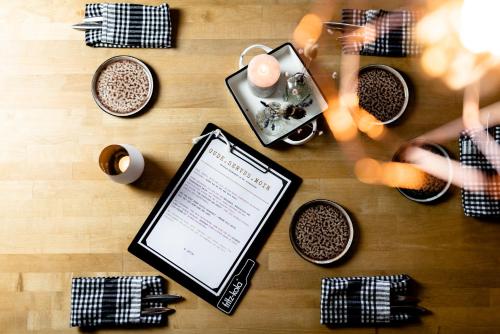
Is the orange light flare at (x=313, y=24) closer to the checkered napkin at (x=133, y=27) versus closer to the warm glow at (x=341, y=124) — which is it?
the warm glow at (x=341, y=124)

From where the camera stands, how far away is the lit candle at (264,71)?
1.48 meters

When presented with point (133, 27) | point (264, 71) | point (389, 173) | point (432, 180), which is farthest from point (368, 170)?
point (133, 27)

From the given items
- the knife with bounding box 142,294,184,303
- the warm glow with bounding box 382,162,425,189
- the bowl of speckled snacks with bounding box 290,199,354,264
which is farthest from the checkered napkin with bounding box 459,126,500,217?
the knife with bounding box 142,294,184,303

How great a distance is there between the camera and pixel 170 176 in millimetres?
1590

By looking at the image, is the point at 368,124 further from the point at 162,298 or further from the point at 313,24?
the point at 162,298

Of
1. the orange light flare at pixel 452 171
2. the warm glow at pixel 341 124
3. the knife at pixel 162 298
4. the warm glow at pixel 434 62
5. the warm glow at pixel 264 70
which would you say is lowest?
the knife at pixel 162 298

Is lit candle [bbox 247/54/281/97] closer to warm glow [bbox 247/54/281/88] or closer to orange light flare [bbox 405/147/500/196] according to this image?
warm glow [bbox 247/54/281/88]

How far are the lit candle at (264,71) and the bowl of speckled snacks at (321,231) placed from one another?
367 millimetres

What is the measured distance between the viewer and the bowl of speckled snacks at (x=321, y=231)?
1.54 metres

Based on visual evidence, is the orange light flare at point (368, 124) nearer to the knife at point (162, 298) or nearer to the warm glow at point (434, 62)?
the warm glow at point (434, 62)

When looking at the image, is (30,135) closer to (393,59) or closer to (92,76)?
(92,76)

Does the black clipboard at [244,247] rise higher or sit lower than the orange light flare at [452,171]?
lower

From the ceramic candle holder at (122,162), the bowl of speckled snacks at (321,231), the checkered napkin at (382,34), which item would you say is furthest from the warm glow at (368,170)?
the ceramic candle holder at (122,162)

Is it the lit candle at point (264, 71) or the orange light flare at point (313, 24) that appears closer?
the lit candle at point (264, 71)
